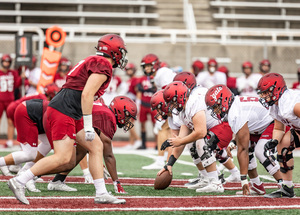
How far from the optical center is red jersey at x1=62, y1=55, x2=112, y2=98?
15.9 feet

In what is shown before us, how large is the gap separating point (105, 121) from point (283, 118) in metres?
1.83

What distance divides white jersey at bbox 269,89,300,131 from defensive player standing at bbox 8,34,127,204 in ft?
5.51

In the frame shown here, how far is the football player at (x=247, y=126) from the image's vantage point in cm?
564

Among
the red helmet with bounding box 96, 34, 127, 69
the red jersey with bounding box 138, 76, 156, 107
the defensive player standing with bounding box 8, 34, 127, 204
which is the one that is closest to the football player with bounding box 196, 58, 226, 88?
the red jersey with bounding box 138, 76, 156, 107

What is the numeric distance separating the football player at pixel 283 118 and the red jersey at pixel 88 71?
1.57 meters

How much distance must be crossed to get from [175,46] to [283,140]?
8812 millimetres

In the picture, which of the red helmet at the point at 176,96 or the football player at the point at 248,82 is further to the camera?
the football player at the point at 248,82

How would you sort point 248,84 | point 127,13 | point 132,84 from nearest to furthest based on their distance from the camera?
Answer: point 248,84
point 132,84
point 127,13

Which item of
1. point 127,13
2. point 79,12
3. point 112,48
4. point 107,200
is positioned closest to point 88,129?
point 107,200

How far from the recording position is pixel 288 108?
5.23 m

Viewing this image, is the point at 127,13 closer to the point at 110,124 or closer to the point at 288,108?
the point at 110,124

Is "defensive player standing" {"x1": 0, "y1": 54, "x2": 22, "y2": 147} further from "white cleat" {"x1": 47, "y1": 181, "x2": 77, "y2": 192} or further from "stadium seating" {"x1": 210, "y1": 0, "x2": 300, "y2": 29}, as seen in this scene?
"stadium seating" {"x1": 210, "y1": 0, "x2": 300, "y2": 29}

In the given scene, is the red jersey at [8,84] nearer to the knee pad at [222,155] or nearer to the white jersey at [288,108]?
the knee pad at [222,155]

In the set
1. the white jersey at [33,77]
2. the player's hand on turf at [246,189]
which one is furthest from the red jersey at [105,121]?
the white jersey at [33,77]
